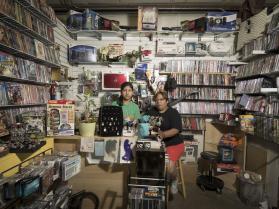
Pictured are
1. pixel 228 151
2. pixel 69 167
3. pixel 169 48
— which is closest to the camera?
pixel 69 167

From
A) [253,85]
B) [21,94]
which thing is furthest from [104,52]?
[253,85]

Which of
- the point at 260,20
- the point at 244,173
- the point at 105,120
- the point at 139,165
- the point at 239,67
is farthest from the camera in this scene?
the point at 239,67

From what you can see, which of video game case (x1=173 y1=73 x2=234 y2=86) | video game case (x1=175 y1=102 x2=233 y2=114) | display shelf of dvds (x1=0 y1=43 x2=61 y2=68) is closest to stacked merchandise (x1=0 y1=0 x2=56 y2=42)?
display shelf of dvds (x1=0 y1=43 x2=61 y2=68)

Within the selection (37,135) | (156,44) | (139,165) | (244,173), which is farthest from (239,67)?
(37,135)

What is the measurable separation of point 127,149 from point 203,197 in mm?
1866

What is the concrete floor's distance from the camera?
114 inches

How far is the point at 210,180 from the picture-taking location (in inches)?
136

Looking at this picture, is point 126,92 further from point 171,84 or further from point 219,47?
point 219,47

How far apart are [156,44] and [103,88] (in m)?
1.40

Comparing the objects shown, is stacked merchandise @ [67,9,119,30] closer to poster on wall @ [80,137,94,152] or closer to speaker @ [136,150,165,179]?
poster on wall @ [80,137,94,152]

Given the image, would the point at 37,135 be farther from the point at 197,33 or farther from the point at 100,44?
the point at 197,33

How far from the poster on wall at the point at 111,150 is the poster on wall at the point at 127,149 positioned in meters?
0.09

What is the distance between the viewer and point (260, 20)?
3.42 metres

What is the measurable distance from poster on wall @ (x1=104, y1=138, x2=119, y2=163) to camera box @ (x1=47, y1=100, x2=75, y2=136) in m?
0.40
